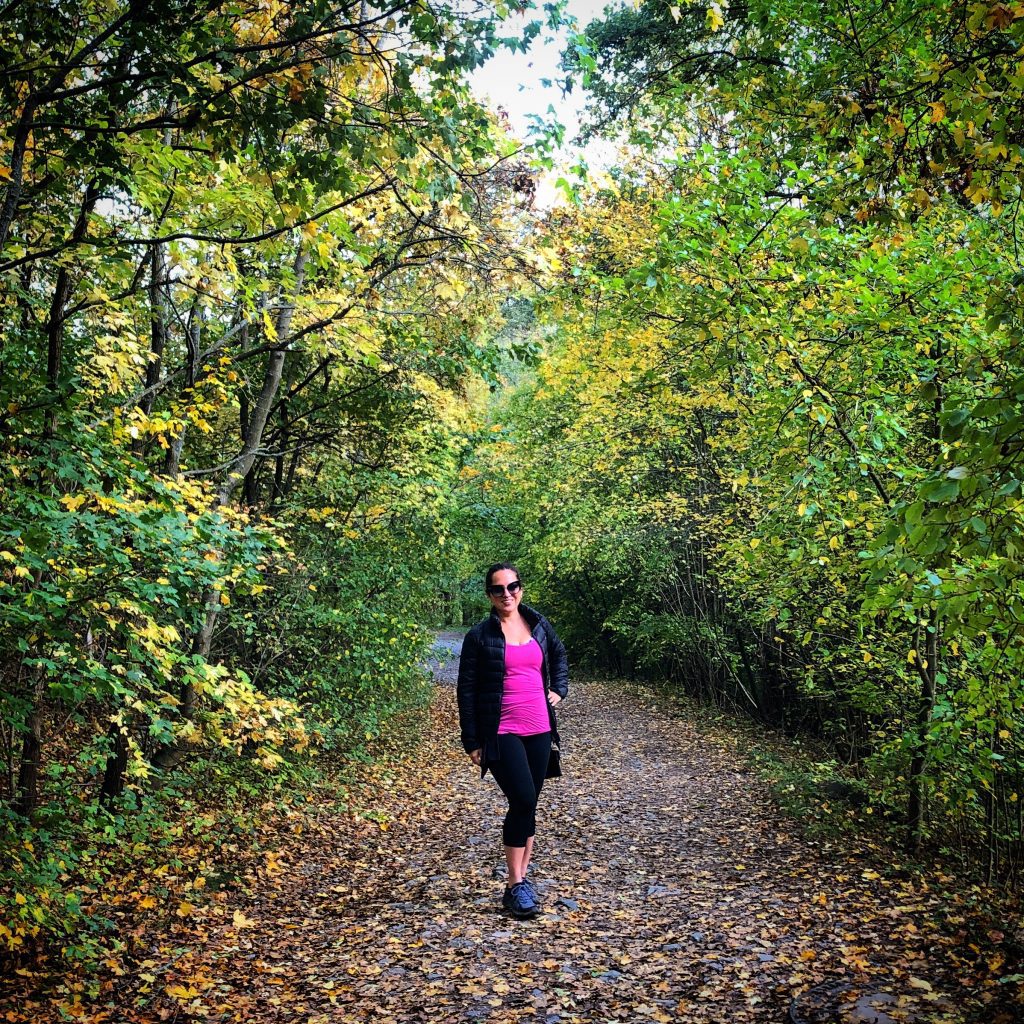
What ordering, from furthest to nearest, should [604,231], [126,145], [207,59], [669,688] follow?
[669,688]
[604,231]
[126,145]
[207,59]

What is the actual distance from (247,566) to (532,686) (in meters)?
2.05

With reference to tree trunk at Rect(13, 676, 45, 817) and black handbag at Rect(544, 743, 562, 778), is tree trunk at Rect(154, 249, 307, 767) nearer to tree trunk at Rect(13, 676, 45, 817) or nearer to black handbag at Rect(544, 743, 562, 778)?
tree trunk at Rect(13, 676, 45, 817)

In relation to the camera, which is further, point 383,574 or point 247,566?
point 383,574

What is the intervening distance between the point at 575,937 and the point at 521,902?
419mm

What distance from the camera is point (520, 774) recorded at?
4.49m

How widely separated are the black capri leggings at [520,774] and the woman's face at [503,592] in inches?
29.8

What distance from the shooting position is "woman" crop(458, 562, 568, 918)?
452 centimetres

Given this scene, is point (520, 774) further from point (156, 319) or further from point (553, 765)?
point (156, 319)

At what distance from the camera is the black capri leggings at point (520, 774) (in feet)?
14.7

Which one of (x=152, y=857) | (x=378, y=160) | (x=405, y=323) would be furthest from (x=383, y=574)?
(x=378, y=160)

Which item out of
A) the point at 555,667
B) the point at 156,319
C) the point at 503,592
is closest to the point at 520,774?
the point at 555,667

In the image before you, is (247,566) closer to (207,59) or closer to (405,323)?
(207,59)

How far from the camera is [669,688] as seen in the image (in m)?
18.9

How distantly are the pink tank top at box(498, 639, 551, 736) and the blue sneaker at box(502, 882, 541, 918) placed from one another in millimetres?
1075
